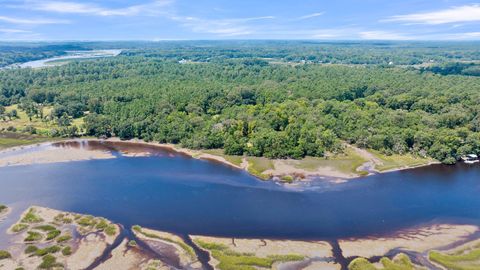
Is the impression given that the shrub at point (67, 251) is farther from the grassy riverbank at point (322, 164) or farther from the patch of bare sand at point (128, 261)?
the grassy riverbank at point (322, 164)

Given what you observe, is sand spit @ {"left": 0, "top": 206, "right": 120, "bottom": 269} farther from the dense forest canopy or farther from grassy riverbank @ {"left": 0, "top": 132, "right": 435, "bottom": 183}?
the dense forest canopy

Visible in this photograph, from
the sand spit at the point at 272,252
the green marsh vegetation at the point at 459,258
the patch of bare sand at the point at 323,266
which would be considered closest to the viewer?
the green marsh vegetation at the point at 459,258

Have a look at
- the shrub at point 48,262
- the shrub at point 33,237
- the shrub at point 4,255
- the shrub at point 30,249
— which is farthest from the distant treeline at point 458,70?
the shrub at point 4,255

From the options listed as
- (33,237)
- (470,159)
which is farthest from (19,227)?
(470,159)

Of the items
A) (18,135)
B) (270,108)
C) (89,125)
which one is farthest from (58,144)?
(270,108)

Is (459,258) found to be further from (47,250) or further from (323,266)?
(47,250)
